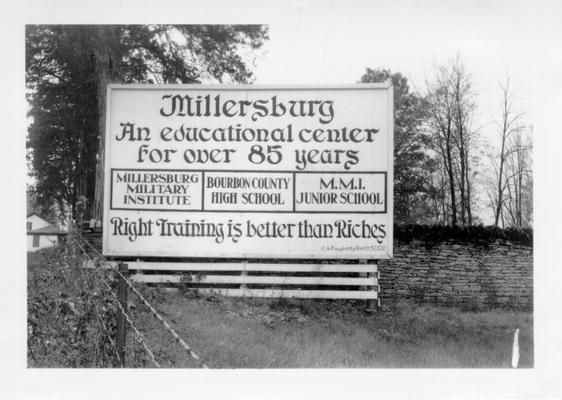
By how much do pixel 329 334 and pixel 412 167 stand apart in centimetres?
623

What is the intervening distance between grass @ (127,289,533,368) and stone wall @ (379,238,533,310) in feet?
3.34

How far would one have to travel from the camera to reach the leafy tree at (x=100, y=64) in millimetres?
6781

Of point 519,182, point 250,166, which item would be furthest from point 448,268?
point 250,166

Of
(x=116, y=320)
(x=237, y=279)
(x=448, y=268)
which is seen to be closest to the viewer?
(x=116, y=320)

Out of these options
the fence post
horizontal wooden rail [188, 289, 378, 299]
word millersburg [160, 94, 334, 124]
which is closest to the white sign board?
word millersburg [160, 94, 334, 124]

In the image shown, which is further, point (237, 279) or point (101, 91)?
point (101, 91)

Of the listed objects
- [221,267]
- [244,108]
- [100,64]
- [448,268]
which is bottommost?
[448,268]

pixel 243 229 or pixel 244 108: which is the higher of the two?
pixel 244 108

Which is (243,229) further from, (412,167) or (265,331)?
(412,167)

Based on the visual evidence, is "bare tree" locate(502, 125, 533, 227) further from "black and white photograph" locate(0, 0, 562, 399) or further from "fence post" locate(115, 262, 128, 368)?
"fence post" locate(115, 262, 128, 368)

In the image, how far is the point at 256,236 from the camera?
6742 millimetres

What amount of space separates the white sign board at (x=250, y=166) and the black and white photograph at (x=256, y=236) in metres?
0.03
